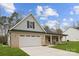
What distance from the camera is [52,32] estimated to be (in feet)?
60.9

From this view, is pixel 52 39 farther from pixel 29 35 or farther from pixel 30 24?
pixel 30 24

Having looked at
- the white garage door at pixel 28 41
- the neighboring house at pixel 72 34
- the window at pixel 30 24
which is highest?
the window at pixel 30 24

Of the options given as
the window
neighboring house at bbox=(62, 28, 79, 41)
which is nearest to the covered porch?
neighboring house at bbox=(62, 28, 79, 41)

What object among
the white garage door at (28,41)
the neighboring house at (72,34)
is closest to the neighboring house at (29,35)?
the white garage door at (28,41)

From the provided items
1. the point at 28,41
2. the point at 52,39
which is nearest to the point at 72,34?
the point at 52,39

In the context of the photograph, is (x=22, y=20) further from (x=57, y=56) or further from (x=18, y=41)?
(x=57, y=56)

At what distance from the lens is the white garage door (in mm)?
16609

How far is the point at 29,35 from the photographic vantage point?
1720 cm

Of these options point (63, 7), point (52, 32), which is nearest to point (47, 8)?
point (63, 7)

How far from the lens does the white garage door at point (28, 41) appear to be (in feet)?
54.5

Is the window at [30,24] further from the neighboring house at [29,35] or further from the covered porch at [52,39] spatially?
the covered porch at [52,39]

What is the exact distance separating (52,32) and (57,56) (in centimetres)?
594

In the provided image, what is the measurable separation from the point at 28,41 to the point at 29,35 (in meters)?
0.54

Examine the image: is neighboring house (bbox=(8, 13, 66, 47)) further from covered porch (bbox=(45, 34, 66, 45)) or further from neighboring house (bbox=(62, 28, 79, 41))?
neighboring house (bbox=(62, 28, 79, 41))
